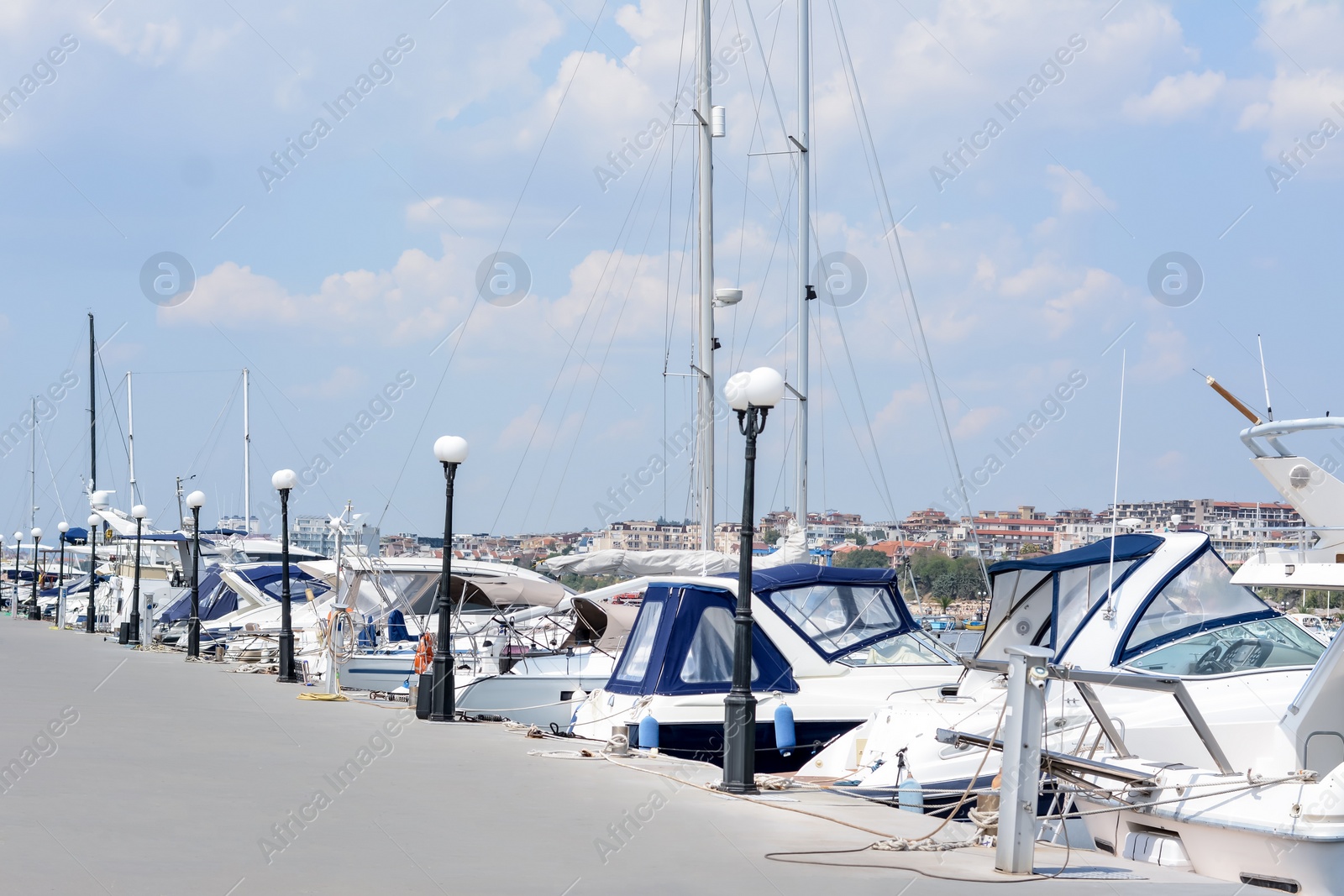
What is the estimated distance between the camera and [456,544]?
6456 centimetres

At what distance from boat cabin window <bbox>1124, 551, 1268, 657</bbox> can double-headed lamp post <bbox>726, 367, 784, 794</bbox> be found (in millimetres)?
4895

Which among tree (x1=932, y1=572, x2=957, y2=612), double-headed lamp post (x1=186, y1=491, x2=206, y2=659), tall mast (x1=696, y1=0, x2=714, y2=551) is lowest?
tree (x1=932, y1=572, x2=957, y2=612)

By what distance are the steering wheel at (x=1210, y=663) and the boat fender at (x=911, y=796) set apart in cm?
363

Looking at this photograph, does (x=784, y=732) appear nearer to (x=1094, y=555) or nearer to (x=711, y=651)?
(x=711, y=651)

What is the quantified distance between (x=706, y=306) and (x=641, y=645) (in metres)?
10.8

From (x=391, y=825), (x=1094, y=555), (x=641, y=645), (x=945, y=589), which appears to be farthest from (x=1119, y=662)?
(x=945, y=589)

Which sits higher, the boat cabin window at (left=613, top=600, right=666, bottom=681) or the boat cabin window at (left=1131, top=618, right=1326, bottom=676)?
the boat cabin window at (left=1131, top=618, right=1326, bottom=676)

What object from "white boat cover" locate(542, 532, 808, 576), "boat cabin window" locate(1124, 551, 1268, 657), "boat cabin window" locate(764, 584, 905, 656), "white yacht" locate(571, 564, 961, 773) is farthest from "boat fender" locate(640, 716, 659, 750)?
"white boat cover" locate(542, 532, 808, 576)

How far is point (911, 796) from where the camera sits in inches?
452

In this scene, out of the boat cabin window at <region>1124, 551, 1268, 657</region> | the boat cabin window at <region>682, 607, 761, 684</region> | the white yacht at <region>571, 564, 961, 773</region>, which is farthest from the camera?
the boat cabin window at <region>682, 607, 761, 684</region>

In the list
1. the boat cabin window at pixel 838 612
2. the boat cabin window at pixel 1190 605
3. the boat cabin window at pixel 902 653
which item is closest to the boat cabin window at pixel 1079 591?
the boat cabin window at pixel 1190 605

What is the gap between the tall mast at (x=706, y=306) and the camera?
2531 centimetres

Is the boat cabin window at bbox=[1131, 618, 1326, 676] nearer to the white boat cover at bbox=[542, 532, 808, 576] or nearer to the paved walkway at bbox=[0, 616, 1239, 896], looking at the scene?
the paved walkway at bbox=[0, 616, 1239, 896]

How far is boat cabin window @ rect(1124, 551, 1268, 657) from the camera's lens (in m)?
14.0
